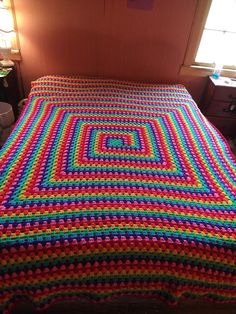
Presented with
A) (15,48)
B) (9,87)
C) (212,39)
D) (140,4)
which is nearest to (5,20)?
(15,48)

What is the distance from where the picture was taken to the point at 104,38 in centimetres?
225

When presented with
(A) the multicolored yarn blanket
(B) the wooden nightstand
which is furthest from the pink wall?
(A) the multicolored yarn blanket

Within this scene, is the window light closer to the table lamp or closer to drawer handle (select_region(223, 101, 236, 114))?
drawer handle (select_region(223, 101, 236, 114))

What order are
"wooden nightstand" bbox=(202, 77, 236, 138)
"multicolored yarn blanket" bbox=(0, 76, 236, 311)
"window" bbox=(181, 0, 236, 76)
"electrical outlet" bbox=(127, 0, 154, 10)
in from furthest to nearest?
"wooden nightstand" bbox=(202, 77, 236, 138)
"window" bbox=(181, 0, 236, 76)
"electrical outlet" bbox=(127, 0, 154, 10)
"multicolored yarn blanket" bbox=(0, 76, 236, 311)

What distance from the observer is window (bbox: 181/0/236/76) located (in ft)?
7.18

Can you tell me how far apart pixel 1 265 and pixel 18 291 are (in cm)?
16

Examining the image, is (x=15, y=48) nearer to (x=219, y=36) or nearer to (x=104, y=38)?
(x=104, y=38)

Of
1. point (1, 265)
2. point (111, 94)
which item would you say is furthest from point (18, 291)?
point (111, 94)

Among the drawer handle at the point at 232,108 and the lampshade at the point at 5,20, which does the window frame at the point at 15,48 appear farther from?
the drawer handle at the point at 232,108

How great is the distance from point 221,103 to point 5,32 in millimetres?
2047

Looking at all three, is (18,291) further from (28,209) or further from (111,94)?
(111,94)

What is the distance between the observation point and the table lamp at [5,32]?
207 cm

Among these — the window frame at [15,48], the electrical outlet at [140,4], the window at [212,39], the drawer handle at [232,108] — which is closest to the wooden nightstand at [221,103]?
the drawer handle at [232,108]

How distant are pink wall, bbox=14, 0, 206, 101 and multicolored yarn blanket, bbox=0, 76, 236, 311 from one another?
1.02m
